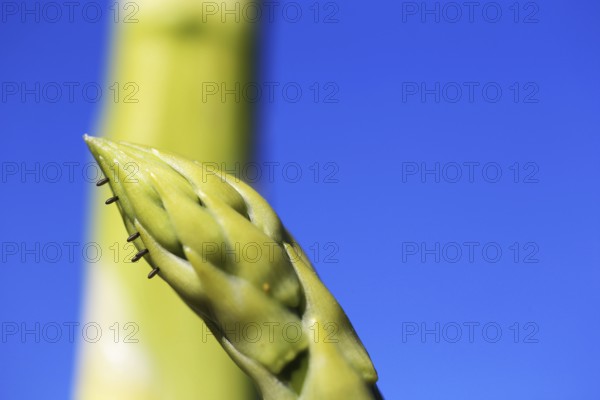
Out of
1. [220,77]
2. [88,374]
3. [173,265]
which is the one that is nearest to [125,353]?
[88,374]

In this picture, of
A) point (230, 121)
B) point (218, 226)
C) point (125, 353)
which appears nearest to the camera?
point (218, 226)

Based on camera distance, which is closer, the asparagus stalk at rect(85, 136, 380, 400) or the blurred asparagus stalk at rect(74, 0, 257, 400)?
the asparagus stalk at rect(85, 136, 380, 400)

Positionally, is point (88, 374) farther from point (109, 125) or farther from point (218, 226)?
point (218, 226)

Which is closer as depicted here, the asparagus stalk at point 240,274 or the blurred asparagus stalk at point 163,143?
the asparagus stalk at point 240,274
